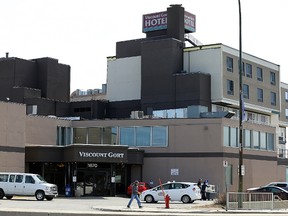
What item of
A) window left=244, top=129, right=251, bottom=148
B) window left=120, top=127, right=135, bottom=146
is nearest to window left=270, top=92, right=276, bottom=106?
window left=244, top=129, right=251, bottom=148

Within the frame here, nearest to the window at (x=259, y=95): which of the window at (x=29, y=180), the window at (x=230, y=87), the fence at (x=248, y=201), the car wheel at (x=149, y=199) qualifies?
the window at (x=230, y=87)

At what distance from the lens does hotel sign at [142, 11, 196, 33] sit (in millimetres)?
79188

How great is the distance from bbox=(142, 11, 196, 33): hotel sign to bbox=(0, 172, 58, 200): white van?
44.2 meters

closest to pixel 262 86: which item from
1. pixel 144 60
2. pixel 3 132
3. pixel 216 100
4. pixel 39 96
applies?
pixel 216 100

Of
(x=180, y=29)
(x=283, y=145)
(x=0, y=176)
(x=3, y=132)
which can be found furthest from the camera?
(x=283, y=145)

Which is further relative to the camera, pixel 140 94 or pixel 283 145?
pixel 283 145

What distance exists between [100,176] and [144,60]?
1149 inches

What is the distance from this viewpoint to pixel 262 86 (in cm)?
7919

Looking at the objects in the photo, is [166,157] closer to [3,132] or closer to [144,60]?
[3,132]

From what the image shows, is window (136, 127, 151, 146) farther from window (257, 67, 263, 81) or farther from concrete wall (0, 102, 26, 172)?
window (257, 67, 263, 81)

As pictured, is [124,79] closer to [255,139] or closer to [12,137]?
[255,139]

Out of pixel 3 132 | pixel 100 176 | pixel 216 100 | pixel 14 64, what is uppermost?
pixel 14 64

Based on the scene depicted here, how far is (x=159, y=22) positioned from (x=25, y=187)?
4539 cm

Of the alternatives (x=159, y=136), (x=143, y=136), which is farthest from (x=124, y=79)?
(x=159, y=136)
